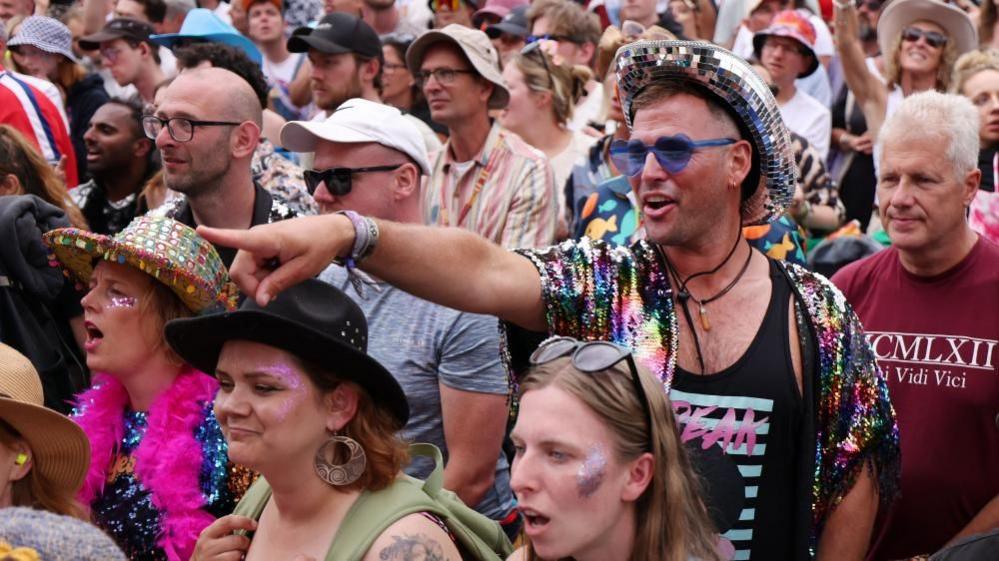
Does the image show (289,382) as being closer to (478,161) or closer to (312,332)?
(312,332)

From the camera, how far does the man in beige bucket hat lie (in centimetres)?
676

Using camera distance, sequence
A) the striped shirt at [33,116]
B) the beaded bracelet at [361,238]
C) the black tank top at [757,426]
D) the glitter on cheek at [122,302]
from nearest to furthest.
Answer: the beaded bracelet at [361,238] → the black tank top at [757,426] → the glitter on cheek at [122,302] → the striped shirt at [33,116]

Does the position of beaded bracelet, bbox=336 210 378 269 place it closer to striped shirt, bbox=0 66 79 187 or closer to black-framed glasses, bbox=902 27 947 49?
striped shirt, bbox=0 66 79 187

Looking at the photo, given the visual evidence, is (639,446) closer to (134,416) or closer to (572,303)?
(572,303)

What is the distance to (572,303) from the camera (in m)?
3.64

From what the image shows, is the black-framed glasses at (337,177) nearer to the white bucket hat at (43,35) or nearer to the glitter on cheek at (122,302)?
the glitter on cheek at (122,302)

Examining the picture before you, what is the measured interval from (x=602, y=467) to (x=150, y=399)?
1773 millimetres

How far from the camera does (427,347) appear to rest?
4785 mm

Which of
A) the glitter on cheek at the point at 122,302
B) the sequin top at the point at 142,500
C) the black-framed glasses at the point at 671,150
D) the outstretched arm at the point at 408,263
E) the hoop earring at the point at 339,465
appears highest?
the black-framed glasses at the point at 671,150

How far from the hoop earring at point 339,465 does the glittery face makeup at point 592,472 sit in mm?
661

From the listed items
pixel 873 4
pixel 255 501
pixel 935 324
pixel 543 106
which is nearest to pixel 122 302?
pixel 255 501

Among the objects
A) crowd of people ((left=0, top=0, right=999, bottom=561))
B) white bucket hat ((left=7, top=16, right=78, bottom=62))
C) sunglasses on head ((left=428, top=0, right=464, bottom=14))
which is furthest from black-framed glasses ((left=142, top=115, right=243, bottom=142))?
sunglasses on head ((left=428, top=0, right=464, bottom=14))

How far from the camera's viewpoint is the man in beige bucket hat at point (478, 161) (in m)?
6.76

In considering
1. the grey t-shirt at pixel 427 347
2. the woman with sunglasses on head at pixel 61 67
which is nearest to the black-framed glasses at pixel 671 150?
the grey t-shirt at pixel 427 347
